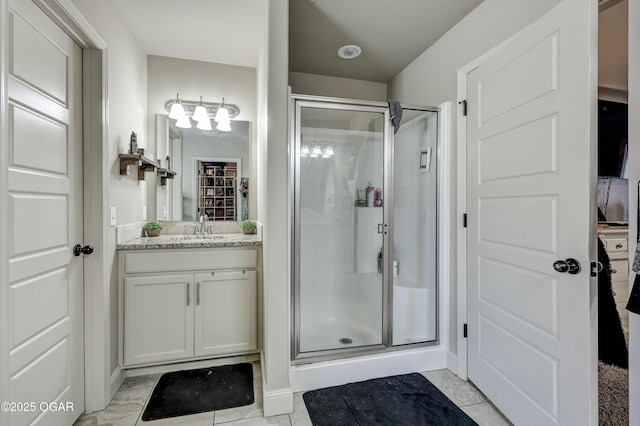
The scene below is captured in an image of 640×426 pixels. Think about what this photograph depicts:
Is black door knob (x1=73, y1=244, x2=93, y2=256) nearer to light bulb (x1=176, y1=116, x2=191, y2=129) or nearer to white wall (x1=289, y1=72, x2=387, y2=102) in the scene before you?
light bulb (x1=176, y1=116, x2=191, y2=129)

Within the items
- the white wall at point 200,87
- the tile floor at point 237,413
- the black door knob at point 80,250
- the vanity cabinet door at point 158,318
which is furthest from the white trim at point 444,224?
the black door knob at point 80,250

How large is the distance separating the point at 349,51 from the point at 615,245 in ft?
9.22

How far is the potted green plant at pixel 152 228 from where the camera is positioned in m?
2.36

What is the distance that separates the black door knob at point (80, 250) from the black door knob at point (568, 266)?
7.73 feet

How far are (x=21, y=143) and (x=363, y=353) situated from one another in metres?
2.14

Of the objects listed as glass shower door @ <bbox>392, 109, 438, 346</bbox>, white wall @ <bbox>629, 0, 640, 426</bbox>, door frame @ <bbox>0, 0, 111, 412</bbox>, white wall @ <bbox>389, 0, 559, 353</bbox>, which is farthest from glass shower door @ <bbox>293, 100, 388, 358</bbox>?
white wall @ <bbox>629, 0, 640, 426</bbox>

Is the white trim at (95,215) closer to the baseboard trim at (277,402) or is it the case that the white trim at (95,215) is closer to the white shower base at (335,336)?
the baseboard trim at (277,402)

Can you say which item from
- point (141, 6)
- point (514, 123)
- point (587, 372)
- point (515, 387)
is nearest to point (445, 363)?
point (515, 387)

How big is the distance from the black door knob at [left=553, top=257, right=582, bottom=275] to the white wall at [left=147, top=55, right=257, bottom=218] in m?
2.25

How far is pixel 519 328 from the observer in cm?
152

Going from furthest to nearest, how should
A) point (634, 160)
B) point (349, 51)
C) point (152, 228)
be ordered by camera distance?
point (349, 51), point (152, 228), point (634, 160)

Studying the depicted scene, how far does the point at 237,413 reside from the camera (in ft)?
5.40

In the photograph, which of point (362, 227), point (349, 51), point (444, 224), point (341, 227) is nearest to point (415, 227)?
point (444, 224)

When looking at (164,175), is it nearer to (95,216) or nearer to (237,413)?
(95,216)
